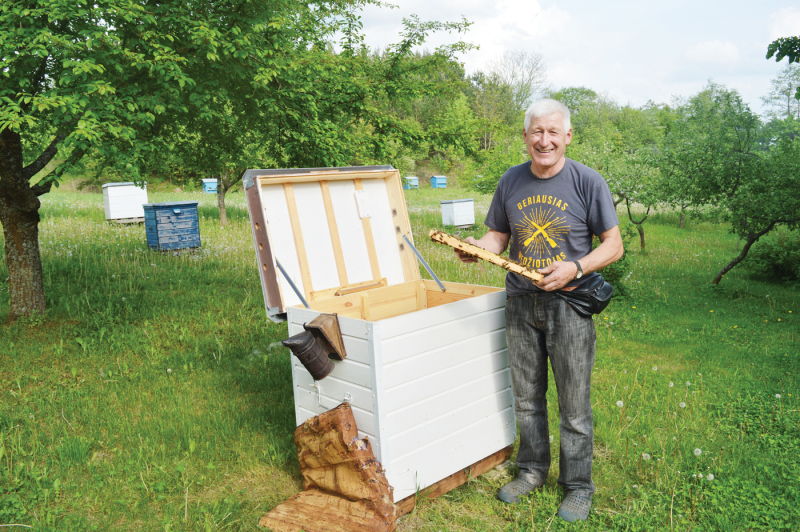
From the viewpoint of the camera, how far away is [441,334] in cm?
345

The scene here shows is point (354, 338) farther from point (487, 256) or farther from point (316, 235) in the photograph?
point (316, 235)

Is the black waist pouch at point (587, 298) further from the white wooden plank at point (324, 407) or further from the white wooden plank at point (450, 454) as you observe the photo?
the white wooden plank at point (324, 407)

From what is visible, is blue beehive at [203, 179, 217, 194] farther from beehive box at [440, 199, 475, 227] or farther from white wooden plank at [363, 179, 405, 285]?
white wooden plank at [363, 179, 405, 285]

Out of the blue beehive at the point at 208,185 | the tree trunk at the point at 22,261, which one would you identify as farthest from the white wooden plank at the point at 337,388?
the blue beehive at the point at 208,185

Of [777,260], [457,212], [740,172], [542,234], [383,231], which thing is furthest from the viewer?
[457,212]

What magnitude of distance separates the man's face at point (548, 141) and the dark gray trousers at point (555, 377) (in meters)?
0.81

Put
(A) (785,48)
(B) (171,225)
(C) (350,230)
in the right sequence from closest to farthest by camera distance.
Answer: (C) (350,230) → (A) (785,48) → (B) (171,225)

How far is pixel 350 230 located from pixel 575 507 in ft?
8.53

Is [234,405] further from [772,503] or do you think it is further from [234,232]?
[234,232]

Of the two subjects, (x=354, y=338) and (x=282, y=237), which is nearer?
(x=354, y=338)

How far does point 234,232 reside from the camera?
45.9ft

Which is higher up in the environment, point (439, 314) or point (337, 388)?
point (439, 314)

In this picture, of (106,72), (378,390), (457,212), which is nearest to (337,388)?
(378,390)

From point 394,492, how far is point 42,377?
14.1 ft
